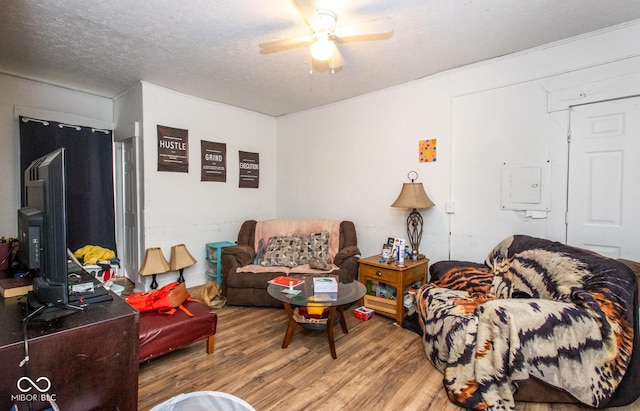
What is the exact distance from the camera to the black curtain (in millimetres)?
3348

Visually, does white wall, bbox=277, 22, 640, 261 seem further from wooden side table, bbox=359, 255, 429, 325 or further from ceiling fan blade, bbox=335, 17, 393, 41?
ceiling fan blade, bbox=335, 17, 393, 41

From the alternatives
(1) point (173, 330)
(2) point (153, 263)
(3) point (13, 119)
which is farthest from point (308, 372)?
(3) point (13, 119)

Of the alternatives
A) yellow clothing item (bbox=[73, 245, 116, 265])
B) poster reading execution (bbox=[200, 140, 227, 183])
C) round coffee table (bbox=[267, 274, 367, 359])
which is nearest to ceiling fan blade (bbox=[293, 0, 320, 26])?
round coffee table (bbox=[267, 274, 367, 359])

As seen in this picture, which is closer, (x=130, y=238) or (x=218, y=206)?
(x=130, y=238)

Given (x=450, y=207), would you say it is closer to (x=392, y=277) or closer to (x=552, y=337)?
(x=392, y=277)

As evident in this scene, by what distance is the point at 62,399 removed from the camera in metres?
1.04

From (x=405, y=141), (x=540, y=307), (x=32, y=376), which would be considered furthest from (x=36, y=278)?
(x=405, y=141)

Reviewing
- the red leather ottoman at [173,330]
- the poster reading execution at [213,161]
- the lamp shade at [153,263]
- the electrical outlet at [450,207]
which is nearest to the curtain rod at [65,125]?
the poster reading execution at [213,161]

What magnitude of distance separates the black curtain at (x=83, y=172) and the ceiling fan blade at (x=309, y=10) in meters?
3.38

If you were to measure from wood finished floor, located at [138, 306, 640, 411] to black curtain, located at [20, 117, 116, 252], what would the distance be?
2.35 metres

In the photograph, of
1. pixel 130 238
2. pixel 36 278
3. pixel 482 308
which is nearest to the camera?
pixel 36 278

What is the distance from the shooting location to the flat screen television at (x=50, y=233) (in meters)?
1.10

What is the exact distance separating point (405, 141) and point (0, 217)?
4541mm

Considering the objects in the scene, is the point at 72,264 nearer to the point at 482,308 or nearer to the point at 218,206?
the point at 218,206
